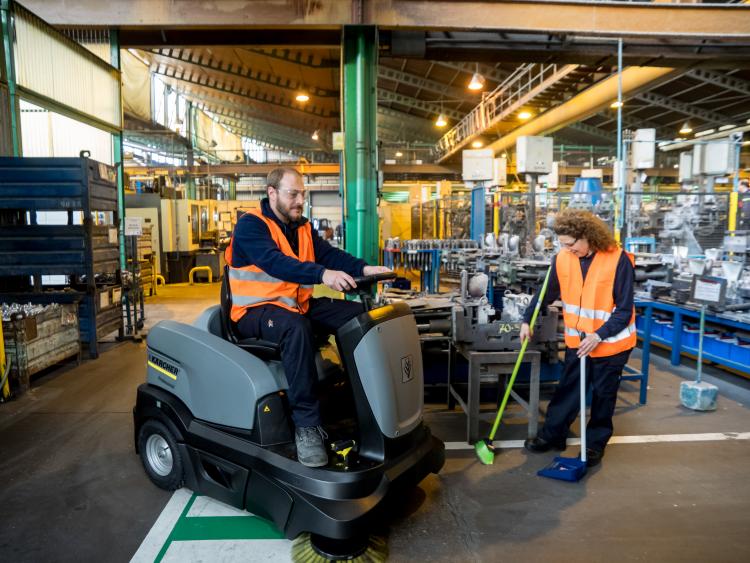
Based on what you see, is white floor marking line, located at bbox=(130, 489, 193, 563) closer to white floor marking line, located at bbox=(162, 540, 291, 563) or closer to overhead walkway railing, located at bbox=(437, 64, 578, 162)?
white floor marking line, located at bbox=(162, 540, 291, 563)

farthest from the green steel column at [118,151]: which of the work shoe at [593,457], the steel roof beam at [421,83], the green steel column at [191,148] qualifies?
the green steel column at [191,148]

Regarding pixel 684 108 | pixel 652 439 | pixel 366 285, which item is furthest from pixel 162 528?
pixel 684 108

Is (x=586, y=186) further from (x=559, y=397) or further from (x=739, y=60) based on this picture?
(x=559, y=397)

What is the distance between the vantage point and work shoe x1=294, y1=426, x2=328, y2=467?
2.26m

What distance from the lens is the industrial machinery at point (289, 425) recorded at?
221cm

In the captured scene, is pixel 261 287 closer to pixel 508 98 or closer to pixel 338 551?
pixel 338 551

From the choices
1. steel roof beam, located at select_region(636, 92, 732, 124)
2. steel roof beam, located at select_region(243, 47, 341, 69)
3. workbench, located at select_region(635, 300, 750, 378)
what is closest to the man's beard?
workbench, located at select_region(635, 300, 750, 378)

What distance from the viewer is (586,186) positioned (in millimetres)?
10609

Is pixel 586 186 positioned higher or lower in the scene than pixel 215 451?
higher

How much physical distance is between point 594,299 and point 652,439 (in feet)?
4.22

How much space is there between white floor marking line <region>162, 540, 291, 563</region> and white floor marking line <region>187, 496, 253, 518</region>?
0.79 feet

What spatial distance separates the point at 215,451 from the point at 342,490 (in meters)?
0.76

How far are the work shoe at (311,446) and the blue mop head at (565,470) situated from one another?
1559 millimetres

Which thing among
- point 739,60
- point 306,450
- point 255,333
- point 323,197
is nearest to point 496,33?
point 739,60
